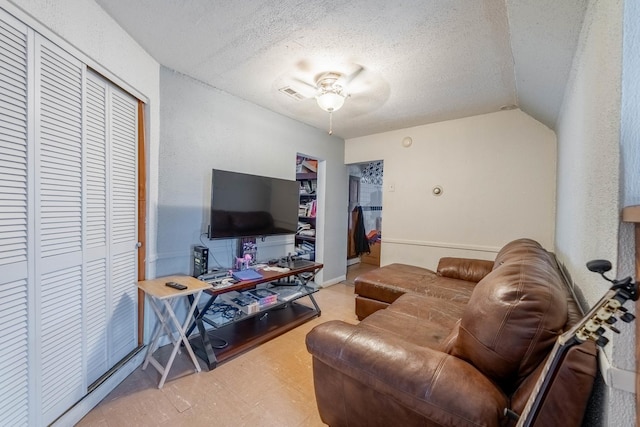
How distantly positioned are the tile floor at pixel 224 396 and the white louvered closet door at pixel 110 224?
10.0 inches

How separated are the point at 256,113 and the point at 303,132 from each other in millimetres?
760

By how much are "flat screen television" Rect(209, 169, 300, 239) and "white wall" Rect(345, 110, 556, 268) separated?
62.2 inches

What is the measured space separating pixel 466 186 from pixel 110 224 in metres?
3.48

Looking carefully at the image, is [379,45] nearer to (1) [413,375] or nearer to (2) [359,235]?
(1) [413,375]

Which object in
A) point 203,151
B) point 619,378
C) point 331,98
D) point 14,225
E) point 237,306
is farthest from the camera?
point 203,151

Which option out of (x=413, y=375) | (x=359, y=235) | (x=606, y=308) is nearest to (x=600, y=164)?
(x=606, y=308)

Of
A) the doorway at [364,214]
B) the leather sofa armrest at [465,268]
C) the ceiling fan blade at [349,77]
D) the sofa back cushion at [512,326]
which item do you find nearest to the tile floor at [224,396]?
the sofa back cushion at [512,326]

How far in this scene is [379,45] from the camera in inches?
66.2

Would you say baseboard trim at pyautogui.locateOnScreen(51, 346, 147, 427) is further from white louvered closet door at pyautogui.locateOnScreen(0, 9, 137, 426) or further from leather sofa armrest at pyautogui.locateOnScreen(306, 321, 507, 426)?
leather sofa armrest at pyautogui.locateOnScreen(306, 321, 507, 426)

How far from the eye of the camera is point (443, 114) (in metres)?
2.90

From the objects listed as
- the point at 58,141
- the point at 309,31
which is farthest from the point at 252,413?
the point at 309,31

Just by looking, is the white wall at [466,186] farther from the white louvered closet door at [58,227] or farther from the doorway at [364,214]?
the white louvered closet door at [58,227]

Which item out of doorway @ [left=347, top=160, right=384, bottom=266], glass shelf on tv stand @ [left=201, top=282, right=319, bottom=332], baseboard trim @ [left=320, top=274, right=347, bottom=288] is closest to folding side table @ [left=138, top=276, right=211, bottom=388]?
glass shelf on tv stand @ [left=201, top=282, right=319, bottom=332]

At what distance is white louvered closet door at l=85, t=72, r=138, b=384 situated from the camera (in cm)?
149
